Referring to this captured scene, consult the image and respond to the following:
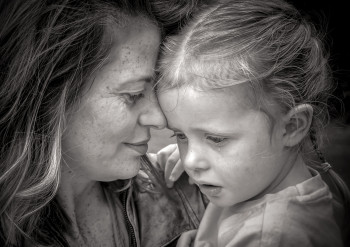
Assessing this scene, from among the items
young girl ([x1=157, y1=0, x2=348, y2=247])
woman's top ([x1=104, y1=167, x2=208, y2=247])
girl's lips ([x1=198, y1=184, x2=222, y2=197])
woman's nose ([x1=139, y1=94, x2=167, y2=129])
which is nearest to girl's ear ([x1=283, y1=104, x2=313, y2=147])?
young girl ([x1=157, y1=0, x2=348, y2=247])

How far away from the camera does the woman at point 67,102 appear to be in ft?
4.12

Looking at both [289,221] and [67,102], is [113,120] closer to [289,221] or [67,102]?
[67,102]

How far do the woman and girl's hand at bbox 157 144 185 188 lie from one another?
24cm

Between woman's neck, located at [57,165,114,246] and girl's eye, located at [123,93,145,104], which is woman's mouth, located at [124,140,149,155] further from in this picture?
woman's neck, located at [57,165,114,246]

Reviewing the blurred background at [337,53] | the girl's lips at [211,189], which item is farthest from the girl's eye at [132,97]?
the blurred background at [337,53]

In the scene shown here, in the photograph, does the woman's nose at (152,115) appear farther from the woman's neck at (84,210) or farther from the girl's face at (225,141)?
the woman's neck at (84,210)

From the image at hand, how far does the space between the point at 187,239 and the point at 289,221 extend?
49cm

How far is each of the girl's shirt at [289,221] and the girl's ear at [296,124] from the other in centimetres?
15

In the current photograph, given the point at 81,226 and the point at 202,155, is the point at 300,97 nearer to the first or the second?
the point at 202,155

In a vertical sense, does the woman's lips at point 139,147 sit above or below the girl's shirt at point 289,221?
above

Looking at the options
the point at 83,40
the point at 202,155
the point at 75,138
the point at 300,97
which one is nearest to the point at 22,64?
the point at 83,40

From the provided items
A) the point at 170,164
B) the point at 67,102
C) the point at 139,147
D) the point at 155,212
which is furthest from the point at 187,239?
the point at 67,102

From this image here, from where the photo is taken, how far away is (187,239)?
1.61 m

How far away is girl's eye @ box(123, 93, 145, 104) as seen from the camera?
140cm
